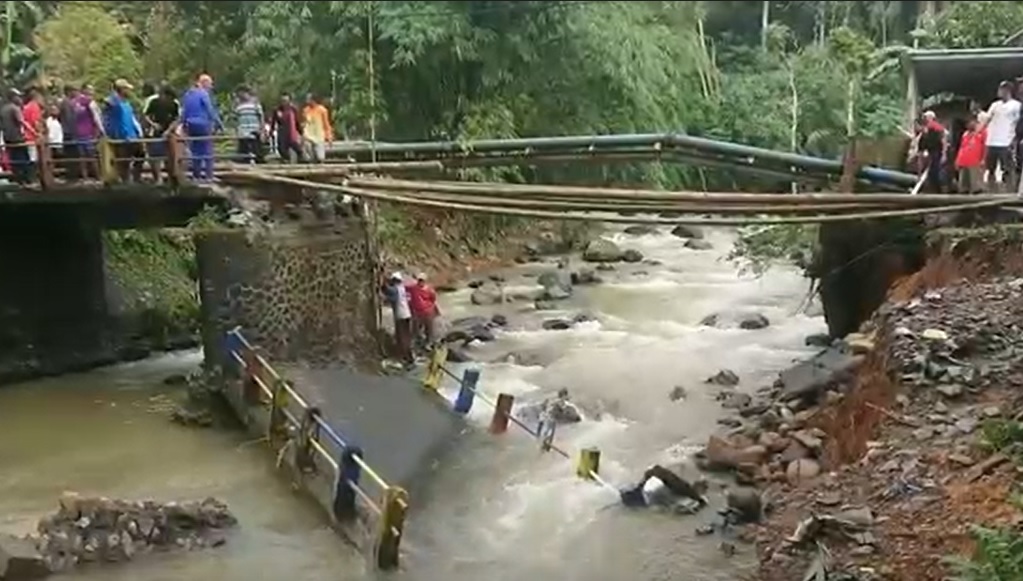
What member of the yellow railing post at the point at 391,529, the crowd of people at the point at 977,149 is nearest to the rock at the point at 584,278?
the crowd of people at the point at 977,149

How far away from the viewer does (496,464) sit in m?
15.8

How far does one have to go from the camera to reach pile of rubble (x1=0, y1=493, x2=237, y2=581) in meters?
11.9

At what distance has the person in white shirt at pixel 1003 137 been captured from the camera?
1546 cm

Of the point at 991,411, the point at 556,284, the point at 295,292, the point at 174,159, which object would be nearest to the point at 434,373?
the point at 295,292

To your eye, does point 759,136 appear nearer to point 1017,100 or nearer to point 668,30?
point 668,30

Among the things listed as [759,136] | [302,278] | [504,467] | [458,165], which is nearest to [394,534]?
[504,467]

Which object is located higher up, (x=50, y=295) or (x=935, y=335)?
(x=935, y=335)

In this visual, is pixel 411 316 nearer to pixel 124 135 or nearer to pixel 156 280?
pixel 156 280

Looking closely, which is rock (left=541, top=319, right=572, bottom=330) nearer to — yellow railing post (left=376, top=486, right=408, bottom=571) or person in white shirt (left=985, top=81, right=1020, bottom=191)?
person in white shirt (left=985, top=81, right=1020, bottom=191)

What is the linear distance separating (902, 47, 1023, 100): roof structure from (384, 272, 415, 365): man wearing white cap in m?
7.75

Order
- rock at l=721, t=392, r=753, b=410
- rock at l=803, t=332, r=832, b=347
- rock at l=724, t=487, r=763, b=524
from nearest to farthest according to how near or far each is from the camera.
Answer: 1. rock at l=724, t=487, r=763, b=524
2. rock at l=721, t=392, r=753, b=410
3. rock at l=803, t=332, r=832, b=347

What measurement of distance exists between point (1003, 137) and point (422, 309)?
8876 mm

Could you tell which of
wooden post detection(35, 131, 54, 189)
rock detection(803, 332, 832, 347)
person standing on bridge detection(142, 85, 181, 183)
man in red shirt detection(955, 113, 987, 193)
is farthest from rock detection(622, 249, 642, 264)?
wooden post detection(35, 131, 54, 189)

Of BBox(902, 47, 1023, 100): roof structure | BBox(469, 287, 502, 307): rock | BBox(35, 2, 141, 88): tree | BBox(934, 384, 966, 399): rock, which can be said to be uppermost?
BBox(35, 2, 141, 88): tree
